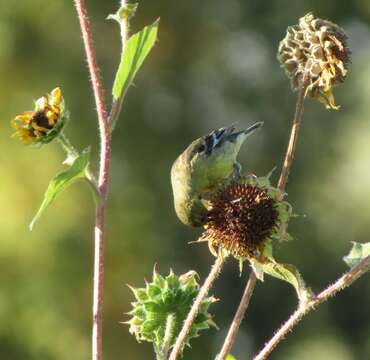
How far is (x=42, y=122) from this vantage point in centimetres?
222

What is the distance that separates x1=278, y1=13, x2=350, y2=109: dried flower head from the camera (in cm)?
242

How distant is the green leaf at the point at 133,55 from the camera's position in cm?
207

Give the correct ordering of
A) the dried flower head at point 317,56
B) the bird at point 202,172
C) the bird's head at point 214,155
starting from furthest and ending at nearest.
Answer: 1. the bird's head at point 214,155
2. the bird at point 202,172
3. the dried flower head at point 317,56

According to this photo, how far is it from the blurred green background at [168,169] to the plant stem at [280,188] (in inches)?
289

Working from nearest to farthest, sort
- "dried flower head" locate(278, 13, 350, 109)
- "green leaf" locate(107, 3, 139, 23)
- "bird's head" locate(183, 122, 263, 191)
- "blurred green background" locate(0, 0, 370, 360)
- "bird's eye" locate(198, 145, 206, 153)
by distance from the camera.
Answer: "green leaf" locate(107, 3, 139, 23), "dried flower head" locate(278, 13, 350, 109), "bird's head" locate(183, 122, 263, 191), "bird's eye" locate(198, 145, 206, 153), "blurred green background" locate(0, 0, 370, 360)

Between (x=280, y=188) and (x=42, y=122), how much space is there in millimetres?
542

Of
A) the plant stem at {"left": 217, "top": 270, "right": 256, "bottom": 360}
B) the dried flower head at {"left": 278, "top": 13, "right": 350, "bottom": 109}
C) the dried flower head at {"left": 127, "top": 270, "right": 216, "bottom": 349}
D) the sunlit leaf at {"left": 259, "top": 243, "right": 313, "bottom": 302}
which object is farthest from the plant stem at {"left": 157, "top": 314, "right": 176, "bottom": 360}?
the dried flower head at {"left": 278, "top": 13, "right": 350, "bottom": 109}

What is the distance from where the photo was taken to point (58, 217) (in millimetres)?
10375

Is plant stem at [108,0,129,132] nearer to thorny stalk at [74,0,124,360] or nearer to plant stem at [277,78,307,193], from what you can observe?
thorny stalk at [74,0,124,360]

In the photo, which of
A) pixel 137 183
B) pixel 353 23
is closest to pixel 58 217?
pixel 137 183

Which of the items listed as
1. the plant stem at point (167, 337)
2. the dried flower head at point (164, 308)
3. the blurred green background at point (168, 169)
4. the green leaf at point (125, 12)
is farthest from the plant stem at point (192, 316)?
the blurred green background at point (168, 169)

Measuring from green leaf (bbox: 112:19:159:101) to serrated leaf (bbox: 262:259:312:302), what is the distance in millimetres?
490

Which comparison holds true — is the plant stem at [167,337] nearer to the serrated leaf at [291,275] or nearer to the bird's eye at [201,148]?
the serrated leaf at [291,275]

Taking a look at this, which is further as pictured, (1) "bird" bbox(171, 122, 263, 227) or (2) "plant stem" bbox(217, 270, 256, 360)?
(1) "bird" bbox(171, 122, 263, 227)
